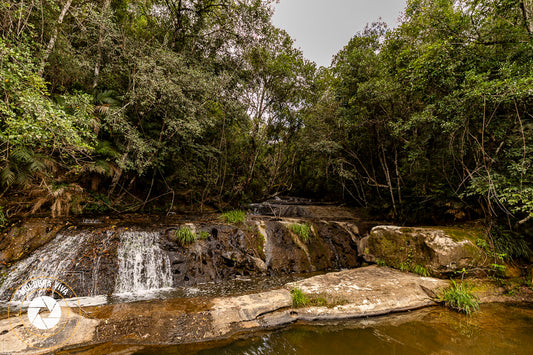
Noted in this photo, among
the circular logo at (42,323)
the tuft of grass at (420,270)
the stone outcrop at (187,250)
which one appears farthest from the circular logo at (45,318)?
the tuft of grass at (420,270)

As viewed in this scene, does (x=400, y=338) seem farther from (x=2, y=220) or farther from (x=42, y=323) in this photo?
(x=2, y=220)

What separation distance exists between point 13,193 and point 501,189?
13413 millimetres

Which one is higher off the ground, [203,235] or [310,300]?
[203,235]

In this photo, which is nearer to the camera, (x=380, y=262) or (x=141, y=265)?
(x=141, y=265)

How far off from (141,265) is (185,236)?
1307 mm

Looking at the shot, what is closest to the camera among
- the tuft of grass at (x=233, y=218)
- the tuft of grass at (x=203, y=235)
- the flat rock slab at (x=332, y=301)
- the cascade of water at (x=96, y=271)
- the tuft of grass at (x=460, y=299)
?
the flat rock slab at (x=332, y=301)

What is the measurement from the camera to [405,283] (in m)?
4.50

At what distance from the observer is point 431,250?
507 cm

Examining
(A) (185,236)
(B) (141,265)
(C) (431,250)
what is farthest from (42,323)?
(C) (431,250)

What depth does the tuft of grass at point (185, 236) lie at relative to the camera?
6141 mm

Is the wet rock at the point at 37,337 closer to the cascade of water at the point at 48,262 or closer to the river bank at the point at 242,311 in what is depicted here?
the river bank at the point at 242,311

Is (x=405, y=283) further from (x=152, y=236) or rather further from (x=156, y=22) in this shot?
(x=156, y=22)

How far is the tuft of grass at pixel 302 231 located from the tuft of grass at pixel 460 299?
408cm

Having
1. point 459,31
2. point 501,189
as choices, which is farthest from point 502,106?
point 459,31
